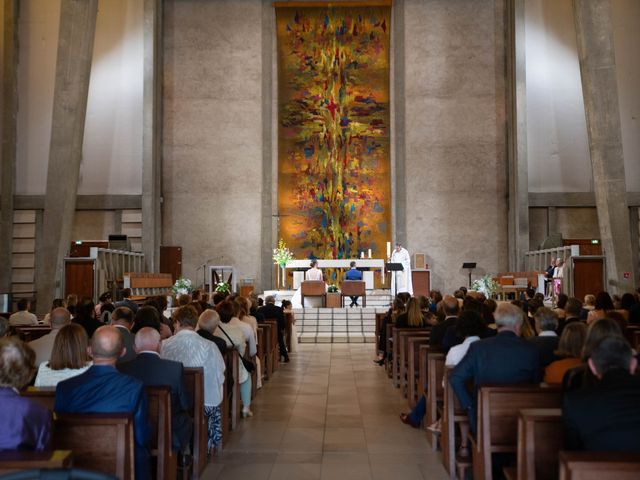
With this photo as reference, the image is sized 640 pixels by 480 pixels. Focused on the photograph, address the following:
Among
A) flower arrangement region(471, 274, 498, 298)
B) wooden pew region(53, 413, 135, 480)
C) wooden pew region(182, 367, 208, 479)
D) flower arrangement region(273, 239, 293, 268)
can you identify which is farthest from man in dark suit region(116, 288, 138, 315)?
flower arrangement region(471, 274, 498, 298)

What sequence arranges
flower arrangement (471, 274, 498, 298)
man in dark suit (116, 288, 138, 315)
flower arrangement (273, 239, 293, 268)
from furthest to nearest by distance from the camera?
flower arrangement (273, 239, 293, 268)
flower arrangement (471, 274, 498, 298)
man in dark suit (116, 288, 138, 315)

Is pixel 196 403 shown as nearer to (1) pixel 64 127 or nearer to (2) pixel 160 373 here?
(2) pixel 160 373

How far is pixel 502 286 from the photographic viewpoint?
56.2 feet

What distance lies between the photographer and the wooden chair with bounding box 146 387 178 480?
3719 millimetres

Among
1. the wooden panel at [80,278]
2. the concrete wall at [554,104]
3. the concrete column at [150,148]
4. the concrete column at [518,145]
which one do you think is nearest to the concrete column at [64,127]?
the wooden panel at [80,278]

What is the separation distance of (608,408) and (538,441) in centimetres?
59

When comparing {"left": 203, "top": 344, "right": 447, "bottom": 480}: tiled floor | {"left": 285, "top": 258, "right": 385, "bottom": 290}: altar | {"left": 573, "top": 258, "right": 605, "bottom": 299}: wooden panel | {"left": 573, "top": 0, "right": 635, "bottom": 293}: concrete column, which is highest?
{"left": 573, "top": 0, "right": 635, "bottom": 293}: concrete column

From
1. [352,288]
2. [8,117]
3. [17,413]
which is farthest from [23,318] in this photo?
[8,117]

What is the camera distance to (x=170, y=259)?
1997cm

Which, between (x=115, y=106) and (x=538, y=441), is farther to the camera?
(x=115, y=106)

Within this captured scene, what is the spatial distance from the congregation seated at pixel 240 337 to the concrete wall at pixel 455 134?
13.6 m

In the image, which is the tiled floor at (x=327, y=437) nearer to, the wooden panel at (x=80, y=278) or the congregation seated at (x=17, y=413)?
the congregation seated at (x=17, y=413)

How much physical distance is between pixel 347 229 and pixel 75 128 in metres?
8.06

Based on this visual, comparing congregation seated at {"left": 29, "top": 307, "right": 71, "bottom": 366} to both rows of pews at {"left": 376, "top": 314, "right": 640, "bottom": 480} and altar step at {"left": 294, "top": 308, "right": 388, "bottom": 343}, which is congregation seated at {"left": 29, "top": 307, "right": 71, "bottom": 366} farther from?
altar step at {"left": 294, "top": 308, "right": 388, "bottom": 343}
